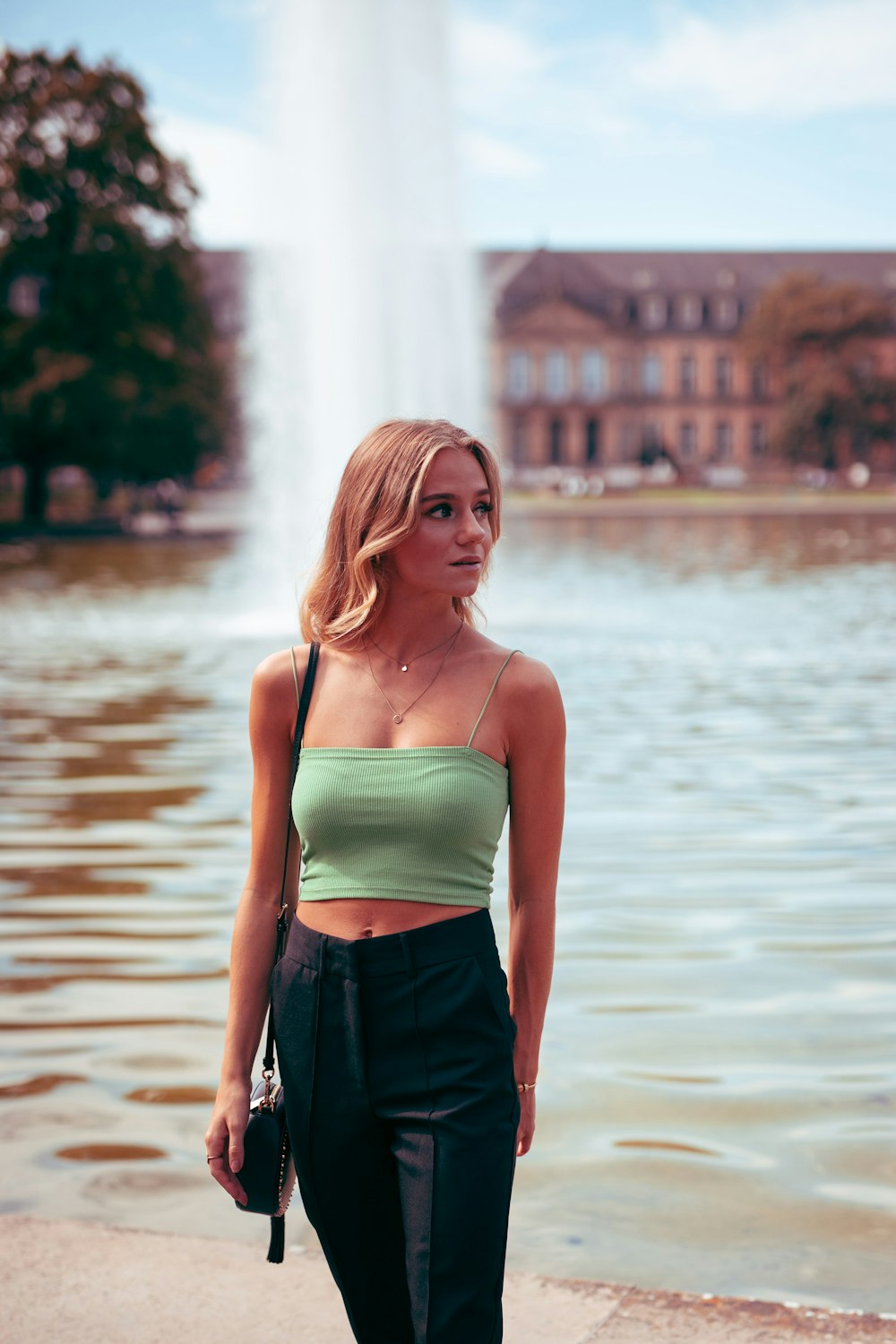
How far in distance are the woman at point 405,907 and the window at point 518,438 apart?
12017cm

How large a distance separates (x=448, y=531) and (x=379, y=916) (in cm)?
59

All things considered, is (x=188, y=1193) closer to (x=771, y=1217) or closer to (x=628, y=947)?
(x=771, y=1217)

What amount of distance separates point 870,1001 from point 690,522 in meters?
46.6

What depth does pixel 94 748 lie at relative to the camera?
12.2 meters

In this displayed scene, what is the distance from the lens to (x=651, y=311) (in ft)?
410

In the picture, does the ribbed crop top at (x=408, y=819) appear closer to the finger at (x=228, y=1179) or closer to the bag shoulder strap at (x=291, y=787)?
the bag shoulder strap at (x=291, y=787)

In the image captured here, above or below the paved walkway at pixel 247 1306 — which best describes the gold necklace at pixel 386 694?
above

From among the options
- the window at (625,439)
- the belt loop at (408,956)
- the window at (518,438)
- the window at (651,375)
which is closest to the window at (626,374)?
the window at (651,375)

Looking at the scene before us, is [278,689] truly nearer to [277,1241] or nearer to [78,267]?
[277,1241]

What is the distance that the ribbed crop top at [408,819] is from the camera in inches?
102

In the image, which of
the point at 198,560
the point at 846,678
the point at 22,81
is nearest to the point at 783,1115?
the point at 846,678

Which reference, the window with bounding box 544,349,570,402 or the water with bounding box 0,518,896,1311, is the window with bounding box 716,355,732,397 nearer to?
the window with bounding box 544,349,570,402

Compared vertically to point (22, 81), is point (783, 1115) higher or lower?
lower

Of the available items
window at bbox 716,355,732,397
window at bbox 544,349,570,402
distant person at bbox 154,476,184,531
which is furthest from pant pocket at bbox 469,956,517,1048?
window at bbox 716,355,732,397
